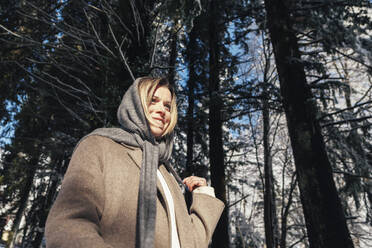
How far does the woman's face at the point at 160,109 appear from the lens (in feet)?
5.24

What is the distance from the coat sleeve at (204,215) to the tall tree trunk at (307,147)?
188cm

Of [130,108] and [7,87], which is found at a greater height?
[7,87]

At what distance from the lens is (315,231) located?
8.89ft

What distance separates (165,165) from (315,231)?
2.38 m

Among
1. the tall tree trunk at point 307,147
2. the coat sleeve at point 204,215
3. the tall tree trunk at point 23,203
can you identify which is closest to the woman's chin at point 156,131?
the coat sleeve at point 204,215

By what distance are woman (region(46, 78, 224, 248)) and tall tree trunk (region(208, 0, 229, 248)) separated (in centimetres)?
455

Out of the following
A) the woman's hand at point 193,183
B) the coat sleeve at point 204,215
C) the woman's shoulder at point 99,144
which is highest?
the woman's shoulder at point 99,144

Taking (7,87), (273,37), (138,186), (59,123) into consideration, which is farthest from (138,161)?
(59,123)

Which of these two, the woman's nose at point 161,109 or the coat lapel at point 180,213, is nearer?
the coat lapel at point 180,213

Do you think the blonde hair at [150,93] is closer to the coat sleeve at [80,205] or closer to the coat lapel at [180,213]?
the coat lapel at [180,213]

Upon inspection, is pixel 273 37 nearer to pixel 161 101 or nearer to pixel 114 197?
pixel 161 101

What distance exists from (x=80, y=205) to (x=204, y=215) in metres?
0.99

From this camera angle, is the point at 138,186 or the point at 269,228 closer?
the point at 138,186

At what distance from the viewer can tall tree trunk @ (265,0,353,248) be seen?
2.63 metres
